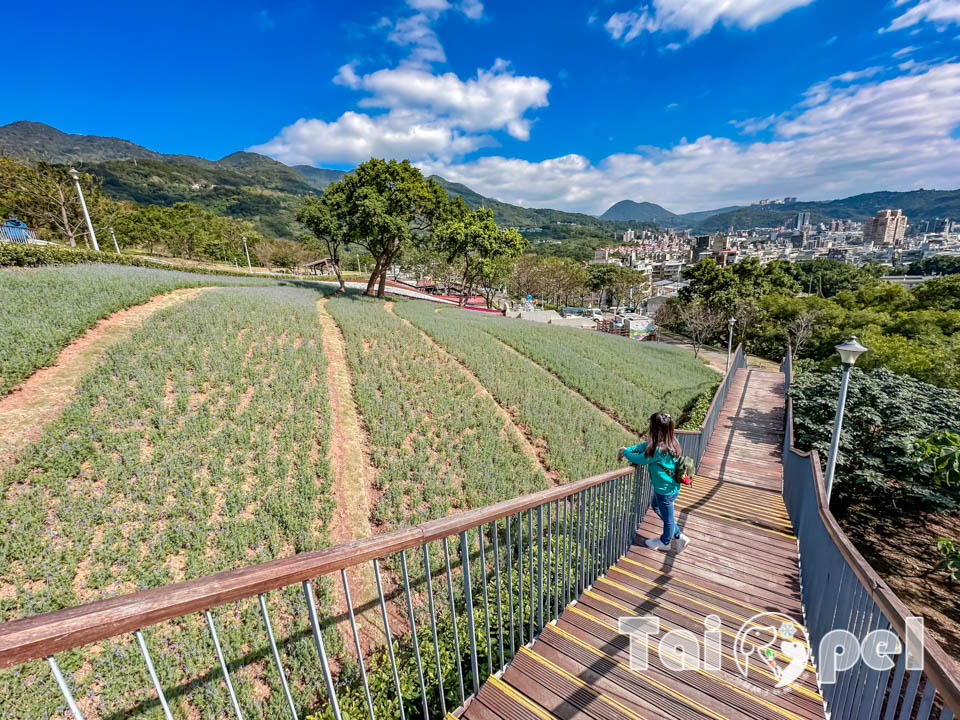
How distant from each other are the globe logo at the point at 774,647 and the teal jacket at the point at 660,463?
54.2 inches

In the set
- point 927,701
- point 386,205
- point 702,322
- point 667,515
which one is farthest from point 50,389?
point 702,322

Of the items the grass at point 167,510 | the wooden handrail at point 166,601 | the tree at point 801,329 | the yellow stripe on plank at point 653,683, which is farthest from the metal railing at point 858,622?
the tree at point 801,329

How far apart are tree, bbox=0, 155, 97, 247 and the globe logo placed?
36.8 meters

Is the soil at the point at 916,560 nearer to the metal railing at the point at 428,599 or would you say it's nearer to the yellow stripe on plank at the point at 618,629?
the yellow stripe on plank at the point at 618,629

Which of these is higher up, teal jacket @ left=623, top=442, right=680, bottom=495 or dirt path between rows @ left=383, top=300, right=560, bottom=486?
Result: teal jacket @ left=623, top=442, right=680, bottom=495

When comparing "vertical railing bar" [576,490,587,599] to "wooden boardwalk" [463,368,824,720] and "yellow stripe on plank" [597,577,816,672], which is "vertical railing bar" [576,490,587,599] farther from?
"yellow stripe on plank" [597,577,816,672]

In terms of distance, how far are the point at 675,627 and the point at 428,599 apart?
230cm

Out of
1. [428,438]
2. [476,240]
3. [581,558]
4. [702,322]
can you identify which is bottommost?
[702,322]

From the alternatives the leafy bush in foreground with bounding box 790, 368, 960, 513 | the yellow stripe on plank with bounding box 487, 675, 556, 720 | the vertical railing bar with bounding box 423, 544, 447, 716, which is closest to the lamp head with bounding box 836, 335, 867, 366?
the leafy bush in foreground with bounding box 790, 368, 960, 513

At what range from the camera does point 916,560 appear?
28.6 ft

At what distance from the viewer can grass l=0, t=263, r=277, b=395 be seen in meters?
6.09

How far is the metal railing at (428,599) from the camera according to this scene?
1.26 meters

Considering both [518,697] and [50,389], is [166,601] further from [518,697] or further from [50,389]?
[50,389]

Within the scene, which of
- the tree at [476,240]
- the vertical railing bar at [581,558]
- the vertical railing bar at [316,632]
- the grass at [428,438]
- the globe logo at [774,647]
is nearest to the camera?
the vertical railing bar at [316,632]
